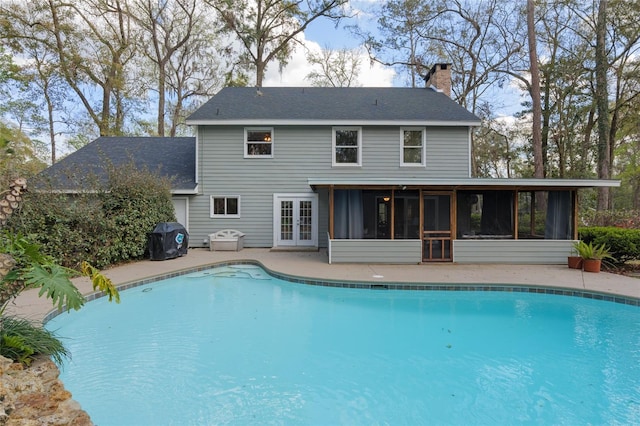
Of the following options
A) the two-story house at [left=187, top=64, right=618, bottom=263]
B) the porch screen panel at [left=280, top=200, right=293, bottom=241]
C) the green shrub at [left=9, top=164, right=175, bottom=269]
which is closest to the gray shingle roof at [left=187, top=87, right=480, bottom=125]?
the two-story house at [left=187, top=64, right=618, bottom=263]

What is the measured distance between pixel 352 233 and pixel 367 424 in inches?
269

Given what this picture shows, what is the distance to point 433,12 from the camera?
18.0m

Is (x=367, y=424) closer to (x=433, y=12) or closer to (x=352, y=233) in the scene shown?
(x=352, y=233)

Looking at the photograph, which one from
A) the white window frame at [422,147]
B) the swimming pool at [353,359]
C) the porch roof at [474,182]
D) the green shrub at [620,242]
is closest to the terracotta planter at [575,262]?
the green shrub at [620,242]

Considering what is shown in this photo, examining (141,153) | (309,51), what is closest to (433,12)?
(309,51)

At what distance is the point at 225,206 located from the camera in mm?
12320

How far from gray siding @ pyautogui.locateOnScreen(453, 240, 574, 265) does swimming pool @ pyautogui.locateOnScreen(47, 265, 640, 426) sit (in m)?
2.68

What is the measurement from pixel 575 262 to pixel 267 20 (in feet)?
60.9

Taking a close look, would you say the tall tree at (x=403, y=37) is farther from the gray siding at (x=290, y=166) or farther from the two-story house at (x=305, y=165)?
the gray siding at (x=290, y=166)

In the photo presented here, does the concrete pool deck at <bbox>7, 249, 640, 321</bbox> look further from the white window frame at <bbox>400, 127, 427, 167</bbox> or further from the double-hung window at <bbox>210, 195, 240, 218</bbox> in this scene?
the white window frame at <bbox>400, 127, 427, 167</bbox>

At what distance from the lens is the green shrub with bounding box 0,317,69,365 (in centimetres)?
278

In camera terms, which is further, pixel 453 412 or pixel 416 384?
pixel 416 384

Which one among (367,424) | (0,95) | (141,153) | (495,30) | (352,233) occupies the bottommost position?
(367,424)

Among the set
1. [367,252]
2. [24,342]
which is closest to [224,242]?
[367,252]
